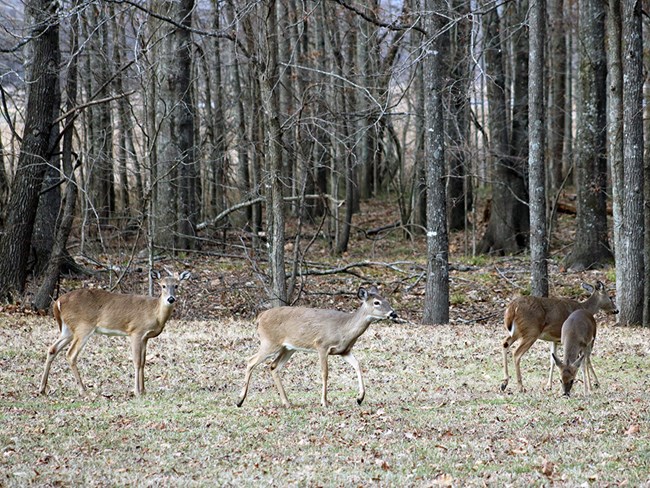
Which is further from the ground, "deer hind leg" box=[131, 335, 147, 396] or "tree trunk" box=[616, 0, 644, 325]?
"tree trunk" box=[616, 0, 644, 325]

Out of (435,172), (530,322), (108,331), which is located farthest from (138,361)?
(435,172)

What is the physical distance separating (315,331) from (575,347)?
9.74 feet

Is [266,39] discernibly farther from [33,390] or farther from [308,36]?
[308,36]

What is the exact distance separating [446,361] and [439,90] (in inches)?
207

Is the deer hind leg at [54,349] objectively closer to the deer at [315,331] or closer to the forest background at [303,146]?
the deer at [315,331]

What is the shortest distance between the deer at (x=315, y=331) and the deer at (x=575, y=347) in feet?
6.75

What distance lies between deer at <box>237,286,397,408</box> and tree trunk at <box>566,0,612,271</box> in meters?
12.6

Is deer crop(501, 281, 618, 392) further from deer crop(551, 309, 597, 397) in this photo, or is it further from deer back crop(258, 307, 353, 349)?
deer back crop(258, 307, 353, 349)

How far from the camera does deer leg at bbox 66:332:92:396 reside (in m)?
10.1

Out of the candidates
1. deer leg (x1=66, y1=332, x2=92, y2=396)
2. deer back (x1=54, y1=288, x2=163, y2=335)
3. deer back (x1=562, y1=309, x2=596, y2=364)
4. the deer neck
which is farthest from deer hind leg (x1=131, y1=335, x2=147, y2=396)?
deer back (x1=562, y1=309, x2=596, y2=364)

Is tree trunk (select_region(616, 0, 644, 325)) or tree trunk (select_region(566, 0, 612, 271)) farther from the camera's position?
tree trunk (select_region(566, 0, 612, 271))

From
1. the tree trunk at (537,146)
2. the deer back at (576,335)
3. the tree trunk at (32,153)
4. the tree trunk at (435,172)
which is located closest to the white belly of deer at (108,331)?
the deer back at (576,335)

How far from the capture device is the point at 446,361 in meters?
12.3

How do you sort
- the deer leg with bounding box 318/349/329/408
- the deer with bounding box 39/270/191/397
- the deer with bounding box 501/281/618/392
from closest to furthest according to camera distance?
the deer leg with bounding box 318/349/329/408, the deer with bounding box 39/270/191/397, the deer with bounding box 501/281/618/392
